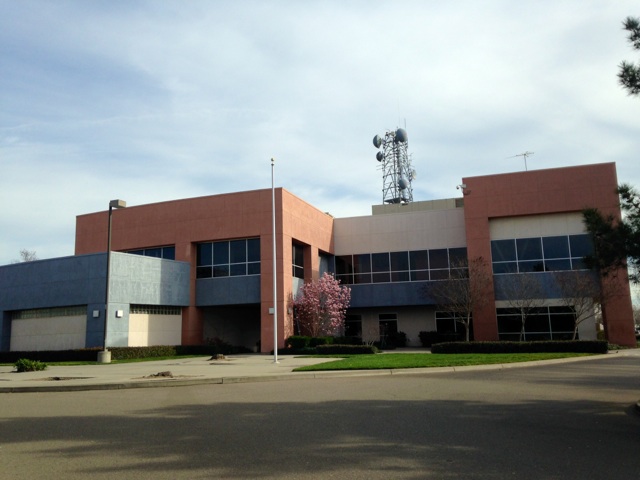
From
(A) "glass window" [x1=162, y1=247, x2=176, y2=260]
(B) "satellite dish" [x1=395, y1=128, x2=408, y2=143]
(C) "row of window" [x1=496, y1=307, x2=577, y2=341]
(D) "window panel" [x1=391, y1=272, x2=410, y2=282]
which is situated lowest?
(C) "row of window" [x1=496, y1=307, x2=577, y2=341]

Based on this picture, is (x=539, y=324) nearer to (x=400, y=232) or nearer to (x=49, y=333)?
(x=400, y=232)

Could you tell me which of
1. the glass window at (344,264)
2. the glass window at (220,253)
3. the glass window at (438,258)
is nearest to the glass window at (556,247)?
the glass window at (438,258)

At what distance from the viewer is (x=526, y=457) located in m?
6.63

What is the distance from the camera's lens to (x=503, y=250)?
35750 millimetres

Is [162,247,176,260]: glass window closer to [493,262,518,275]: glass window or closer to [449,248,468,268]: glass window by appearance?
[449,248,468,268]: glass window

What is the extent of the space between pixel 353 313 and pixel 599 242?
31.3 meters

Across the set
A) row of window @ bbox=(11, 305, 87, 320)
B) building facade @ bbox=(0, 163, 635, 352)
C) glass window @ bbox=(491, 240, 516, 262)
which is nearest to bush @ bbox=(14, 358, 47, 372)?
building facade @ bbox=(0, 163, 635, 352)

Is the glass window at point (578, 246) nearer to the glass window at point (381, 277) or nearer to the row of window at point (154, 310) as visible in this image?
the glass window at point (381, 277)

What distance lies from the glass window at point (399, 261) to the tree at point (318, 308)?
5276 mm

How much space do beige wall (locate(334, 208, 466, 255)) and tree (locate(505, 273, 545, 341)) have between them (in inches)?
189

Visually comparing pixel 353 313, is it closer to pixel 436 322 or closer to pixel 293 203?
pixel 436 322

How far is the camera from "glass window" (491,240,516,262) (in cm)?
3550

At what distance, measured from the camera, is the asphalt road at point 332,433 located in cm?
620

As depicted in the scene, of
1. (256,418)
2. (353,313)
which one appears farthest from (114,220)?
(256,418)
